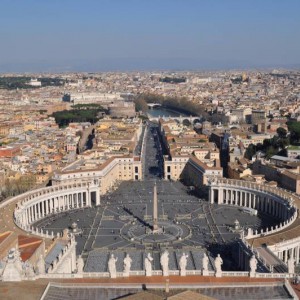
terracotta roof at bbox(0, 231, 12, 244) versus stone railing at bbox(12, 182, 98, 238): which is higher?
terracotta roof at bbox(0, 231, 12, 244)

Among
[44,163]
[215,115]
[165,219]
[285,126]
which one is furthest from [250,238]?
[215,115]

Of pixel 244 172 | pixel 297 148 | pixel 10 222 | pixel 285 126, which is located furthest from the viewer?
pixel 285 126

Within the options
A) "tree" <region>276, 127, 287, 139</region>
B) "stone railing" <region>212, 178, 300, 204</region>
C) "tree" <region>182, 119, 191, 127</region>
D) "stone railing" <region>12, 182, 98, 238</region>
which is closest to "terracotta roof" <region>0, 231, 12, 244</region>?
"stone railing" <region>12, 182, 98, 238</region>

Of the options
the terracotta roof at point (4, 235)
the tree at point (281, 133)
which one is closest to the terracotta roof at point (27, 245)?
the terracotta roof at point (4, 235)

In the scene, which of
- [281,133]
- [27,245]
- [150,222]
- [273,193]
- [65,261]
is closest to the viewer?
[27,245]

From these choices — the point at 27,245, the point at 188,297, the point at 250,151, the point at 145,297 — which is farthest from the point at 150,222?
Result: the point at 250,151

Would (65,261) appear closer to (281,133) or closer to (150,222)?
(150,222)

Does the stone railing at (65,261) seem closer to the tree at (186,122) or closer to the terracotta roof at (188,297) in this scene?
the terracotta roof at (188,297)

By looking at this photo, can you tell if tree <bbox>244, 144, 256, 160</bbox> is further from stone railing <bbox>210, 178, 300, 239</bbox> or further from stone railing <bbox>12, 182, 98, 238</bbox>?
stone railing <bbox>12, 182, 98, 238</bbox>

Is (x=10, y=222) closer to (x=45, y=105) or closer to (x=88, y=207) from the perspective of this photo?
(x=88, y=207)
